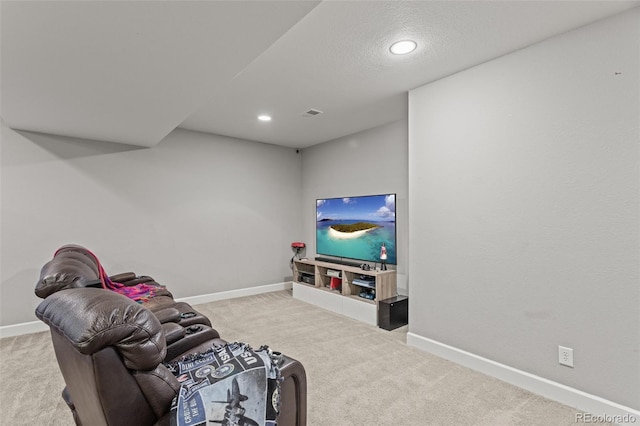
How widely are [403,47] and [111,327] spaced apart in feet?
8.12

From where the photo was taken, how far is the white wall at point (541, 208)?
2029 millimetres

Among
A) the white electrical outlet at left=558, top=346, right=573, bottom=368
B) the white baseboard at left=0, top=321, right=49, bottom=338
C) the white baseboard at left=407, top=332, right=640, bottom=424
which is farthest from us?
the white baseboard at left=0, top=321, right=49, bottom=338

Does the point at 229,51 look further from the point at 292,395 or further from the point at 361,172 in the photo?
the point at 361,172

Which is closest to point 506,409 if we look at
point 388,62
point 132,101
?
point 388,62

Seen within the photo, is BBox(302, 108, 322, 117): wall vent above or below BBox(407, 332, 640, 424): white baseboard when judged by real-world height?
above

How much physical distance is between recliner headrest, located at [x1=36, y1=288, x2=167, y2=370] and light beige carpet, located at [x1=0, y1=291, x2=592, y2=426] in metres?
1.31

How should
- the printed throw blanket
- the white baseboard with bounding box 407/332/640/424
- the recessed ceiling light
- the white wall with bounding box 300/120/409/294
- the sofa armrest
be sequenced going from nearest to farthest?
the printed throw blanket, the sofa armrest, the white baseboard with bounding box 407/332/640/424, the recessed ceiling light, the white wall with bounding box 300/120/409/294

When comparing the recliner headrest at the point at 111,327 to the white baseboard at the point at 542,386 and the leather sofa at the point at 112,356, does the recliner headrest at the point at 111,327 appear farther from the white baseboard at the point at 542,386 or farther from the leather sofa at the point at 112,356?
the white baseboard at the point at 542,386

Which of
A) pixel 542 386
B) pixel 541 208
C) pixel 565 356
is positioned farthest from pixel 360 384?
pixel 541 208

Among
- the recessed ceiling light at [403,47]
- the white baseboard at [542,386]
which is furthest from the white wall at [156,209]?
the recessed ceiling light at [403,47]

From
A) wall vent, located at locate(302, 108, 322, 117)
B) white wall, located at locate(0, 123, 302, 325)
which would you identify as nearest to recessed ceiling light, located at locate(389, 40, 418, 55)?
wall vent, located at locate(302, 108, 322, 117)

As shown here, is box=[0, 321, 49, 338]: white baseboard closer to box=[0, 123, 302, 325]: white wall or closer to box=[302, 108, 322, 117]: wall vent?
box=[0, 123, 302, 325]: white wall

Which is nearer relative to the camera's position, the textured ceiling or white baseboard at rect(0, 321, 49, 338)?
the textured ceiling

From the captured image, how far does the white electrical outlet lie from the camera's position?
7.26 feet
